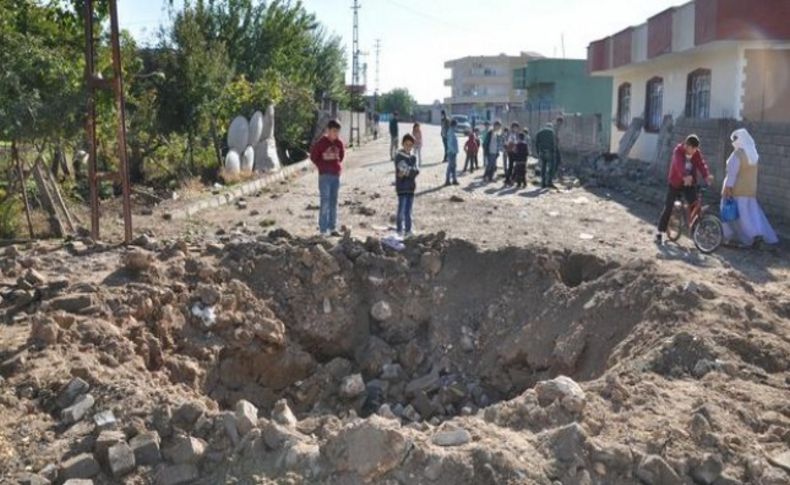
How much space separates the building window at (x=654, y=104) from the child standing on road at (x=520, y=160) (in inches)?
254

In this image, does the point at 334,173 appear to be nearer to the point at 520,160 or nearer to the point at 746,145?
the point at 746,145

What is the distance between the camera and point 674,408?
169 inches

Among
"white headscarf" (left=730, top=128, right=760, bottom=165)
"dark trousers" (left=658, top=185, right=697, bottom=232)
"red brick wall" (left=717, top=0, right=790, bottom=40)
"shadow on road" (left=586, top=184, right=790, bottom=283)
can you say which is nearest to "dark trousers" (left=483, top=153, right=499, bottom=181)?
"red brick wall" (left=717, top=0, right=790, bottom=40)

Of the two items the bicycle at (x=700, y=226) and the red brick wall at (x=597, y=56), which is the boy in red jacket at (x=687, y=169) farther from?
the red brick wall at (x=597, y=56)

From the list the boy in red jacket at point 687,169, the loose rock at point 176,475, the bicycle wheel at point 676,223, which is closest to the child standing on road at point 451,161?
the bicycle wheel at point 676,223

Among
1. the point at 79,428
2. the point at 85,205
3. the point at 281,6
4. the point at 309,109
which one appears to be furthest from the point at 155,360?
the point at 281,6

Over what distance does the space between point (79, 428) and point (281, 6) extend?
2373 cm

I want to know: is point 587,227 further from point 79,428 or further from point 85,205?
point 79,428

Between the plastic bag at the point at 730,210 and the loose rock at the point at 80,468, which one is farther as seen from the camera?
the plastic bag at the point at 730,210

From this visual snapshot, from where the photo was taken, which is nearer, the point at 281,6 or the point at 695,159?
the point at 695,159

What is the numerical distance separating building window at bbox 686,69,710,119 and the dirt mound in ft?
42.5

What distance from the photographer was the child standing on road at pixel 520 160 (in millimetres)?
16406

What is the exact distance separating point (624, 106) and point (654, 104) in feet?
11.6

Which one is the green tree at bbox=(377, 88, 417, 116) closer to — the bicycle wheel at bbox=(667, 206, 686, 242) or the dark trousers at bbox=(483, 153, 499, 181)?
the dark trousers at bbox=(483, 153, 499, 181)
